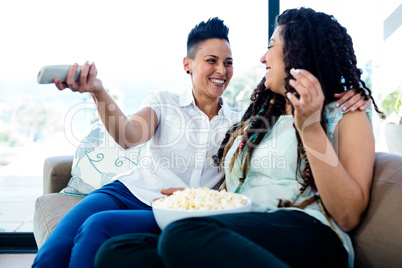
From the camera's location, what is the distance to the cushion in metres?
2.30

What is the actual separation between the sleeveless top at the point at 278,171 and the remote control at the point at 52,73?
0.75m

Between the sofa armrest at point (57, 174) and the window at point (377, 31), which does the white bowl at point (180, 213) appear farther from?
the window at point (377, 31)

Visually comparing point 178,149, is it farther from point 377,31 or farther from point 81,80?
point 377,31

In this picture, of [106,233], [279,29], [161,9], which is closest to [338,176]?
[279,29]

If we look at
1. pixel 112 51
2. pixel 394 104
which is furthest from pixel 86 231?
pixel 394 104

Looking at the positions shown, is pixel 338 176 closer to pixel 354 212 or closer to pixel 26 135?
pixel 354 212

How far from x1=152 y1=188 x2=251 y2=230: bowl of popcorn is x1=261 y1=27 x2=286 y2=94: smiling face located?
528 millimetres

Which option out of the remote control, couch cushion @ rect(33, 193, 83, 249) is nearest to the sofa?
the remote control

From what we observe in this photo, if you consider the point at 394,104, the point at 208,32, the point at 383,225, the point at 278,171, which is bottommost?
the point at 383,225

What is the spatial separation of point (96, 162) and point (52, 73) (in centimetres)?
113

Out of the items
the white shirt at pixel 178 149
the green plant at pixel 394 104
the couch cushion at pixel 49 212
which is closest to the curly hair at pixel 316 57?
the white shirt at pixel 178 149

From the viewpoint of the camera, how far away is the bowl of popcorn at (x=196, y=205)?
1178 mm

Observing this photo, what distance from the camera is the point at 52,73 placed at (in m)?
1.29

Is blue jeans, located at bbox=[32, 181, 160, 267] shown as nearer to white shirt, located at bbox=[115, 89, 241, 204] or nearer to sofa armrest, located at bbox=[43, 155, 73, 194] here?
white shirt, located at bbox=[115, 89, 241, 204]
